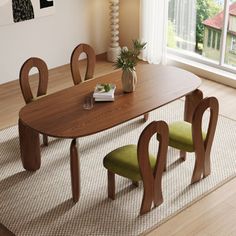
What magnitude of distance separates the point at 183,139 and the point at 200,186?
0.41 meters

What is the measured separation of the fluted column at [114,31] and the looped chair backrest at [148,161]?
10.4ft

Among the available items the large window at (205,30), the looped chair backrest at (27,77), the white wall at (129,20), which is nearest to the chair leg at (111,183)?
the looped chair backrest at (27,77)

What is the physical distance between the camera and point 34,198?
4.27m

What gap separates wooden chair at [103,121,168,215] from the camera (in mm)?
3760

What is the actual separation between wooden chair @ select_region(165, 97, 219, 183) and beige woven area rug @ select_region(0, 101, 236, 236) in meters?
0.13

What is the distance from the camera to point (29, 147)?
449cm

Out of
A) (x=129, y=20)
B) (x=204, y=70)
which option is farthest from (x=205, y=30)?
(x=129, y=20)

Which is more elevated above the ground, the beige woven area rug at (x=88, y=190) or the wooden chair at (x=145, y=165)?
the wooden chair at (x=145, y=165)

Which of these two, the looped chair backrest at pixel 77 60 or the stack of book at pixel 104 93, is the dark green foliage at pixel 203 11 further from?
the stack of book at pixel 104 93

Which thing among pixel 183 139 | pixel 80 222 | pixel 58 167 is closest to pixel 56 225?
pixel 80 222

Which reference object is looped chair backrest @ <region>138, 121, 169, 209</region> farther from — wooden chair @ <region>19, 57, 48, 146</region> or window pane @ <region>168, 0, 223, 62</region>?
window pane @ <region>168, 0, 223, 62</region>

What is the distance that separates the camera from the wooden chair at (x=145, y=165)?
376 centimetres

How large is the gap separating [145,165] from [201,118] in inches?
23.2

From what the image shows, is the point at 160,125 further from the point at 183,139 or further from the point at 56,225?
the point at 56,225
